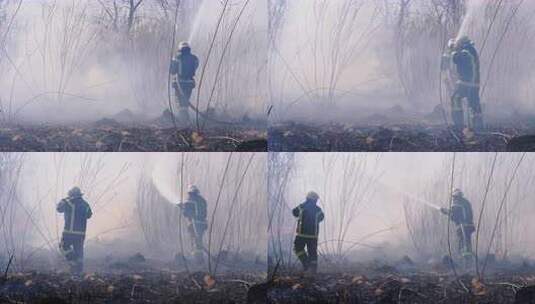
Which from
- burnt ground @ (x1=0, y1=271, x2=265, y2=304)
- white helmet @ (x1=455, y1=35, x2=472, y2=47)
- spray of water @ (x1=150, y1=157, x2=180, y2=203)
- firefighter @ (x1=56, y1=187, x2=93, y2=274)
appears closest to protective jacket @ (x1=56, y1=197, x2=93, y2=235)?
firefighter @ (x1=56, y1=187, x2=93, y2=274)

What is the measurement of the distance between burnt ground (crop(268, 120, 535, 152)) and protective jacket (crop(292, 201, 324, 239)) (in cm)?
29

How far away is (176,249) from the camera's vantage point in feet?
10.8

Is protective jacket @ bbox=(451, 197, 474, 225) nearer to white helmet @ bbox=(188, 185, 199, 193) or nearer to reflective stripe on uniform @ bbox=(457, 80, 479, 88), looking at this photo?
reflective stripe on uniform @ bbox=(457, 80, 479, 88)

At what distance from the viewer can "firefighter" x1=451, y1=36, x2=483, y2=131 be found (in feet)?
10.5

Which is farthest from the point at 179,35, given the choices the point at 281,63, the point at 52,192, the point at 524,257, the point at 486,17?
the point at 524,257

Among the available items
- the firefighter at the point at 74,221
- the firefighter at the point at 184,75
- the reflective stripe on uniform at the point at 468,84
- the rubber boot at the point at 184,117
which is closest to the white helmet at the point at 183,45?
the firefighter at the point at 184,75

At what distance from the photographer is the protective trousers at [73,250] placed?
333cm

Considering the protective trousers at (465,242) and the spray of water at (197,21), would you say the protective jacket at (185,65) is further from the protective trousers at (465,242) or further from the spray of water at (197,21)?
the protective trousers at (465,242)

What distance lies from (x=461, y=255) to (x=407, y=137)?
2.07 ft

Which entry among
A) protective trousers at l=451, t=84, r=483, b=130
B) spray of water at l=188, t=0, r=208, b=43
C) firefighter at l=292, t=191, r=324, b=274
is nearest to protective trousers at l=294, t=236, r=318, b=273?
firefighter at l=292, t=191, r=324, b=274

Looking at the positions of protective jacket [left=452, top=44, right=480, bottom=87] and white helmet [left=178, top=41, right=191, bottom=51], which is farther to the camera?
white helmet [left=178, top=41, right=191, bottom=51]

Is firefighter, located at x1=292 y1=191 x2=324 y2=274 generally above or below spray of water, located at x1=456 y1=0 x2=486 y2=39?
below

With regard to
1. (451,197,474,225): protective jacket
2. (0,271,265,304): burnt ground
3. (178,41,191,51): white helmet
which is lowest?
(0,271,265,304): burnt ground

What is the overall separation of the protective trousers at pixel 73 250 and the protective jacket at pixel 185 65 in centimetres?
98
